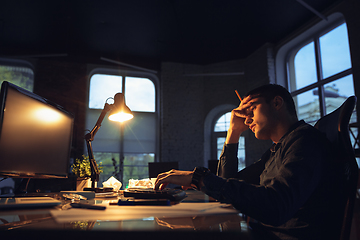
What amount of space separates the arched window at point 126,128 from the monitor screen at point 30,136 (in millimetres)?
5470

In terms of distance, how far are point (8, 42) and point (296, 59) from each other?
282 inches

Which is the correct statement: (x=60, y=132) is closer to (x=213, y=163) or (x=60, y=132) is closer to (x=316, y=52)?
(x=213, y=163)

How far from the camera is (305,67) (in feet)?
19.6

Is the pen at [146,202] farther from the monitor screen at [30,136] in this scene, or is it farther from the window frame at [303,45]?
the window frame at [303,45]

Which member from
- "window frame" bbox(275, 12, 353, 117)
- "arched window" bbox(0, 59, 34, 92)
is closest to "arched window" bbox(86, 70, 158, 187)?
"arched window" bbox(0, 59, 34, 92)

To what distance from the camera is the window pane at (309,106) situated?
5.52 m

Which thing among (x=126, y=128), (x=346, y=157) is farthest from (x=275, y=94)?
(x=126, y=128)

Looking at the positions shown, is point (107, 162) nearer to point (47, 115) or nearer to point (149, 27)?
point (149, 27)

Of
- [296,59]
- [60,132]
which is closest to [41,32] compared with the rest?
[60,132]

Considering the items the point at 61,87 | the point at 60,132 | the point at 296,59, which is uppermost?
the point at 296,59

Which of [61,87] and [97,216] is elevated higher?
[61,87]

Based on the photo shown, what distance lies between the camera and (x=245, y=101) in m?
1.29

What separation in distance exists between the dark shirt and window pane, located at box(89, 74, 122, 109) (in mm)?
6812

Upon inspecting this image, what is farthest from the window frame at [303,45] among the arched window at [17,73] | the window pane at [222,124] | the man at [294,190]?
the arched window at [17,73]
